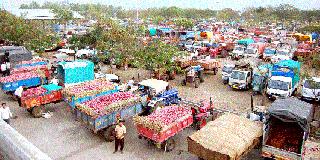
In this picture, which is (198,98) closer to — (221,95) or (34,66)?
(221,95)

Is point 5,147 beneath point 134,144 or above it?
above

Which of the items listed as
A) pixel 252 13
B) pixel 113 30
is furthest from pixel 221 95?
pixel 252 13

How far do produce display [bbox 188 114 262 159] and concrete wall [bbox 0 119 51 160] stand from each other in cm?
734

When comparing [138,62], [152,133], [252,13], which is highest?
[252,13]

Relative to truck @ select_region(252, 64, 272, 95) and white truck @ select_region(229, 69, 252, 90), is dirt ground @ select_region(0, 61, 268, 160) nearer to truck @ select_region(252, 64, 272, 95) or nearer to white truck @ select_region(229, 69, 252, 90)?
truck @ select_region(252, 64, 272, 95)

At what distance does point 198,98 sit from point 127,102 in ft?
24.9

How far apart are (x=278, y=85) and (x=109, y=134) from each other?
41.4 ft

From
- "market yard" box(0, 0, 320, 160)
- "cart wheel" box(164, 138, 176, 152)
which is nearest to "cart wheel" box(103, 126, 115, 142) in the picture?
"market yard" box(0, 0, 320, 160)

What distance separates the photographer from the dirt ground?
13.3m

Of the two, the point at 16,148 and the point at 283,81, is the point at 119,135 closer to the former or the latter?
the point at 16,148

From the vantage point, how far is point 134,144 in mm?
14359

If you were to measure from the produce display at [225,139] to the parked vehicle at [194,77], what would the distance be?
36.7 feet

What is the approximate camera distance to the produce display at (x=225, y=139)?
10.9 metres

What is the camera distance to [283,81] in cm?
2072
